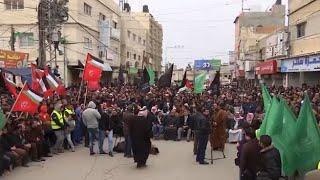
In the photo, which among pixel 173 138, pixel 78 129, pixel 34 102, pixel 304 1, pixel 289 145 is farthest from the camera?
pixel 304 1

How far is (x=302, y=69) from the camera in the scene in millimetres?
32188

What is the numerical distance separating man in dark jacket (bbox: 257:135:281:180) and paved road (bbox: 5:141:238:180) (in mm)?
4469

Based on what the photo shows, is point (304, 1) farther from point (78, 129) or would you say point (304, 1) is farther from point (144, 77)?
point (78, 129)

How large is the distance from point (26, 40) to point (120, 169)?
30.6 metres

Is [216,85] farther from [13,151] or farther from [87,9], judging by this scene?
[87,9]

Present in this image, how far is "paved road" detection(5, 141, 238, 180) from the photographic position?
12852 mm

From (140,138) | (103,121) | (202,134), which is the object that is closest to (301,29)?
(103,121)

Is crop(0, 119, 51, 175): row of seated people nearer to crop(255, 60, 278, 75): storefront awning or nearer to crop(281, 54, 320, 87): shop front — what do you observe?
crop(281, 54, 320, 87): shop front

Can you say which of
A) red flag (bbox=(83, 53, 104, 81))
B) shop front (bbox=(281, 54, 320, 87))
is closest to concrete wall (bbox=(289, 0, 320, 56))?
shop front (bbox=(281, 54, 320, 87))

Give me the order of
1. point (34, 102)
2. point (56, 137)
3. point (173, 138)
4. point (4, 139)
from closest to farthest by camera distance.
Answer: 1. point (4, 139)
2. point (34, 102)
3. point (56, 137)
4. point (173, 138)

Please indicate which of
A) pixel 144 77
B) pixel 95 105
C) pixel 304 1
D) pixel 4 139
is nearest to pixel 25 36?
pixel 144 77

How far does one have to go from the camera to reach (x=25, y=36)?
42375mm

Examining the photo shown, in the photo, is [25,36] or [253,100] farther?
[25,36]

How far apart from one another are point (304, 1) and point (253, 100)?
45.5 ft
